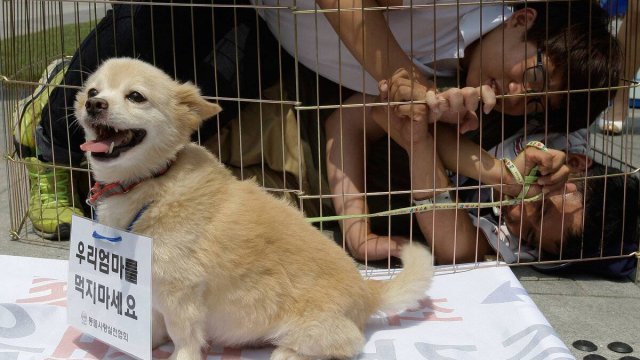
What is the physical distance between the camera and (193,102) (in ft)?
6.07

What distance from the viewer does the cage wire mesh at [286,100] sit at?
266cm

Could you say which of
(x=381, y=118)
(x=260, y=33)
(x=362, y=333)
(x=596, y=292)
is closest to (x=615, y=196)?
(x=596, y=292)

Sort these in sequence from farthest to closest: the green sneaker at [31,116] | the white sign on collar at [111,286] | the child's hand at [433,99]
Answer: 1. the green sneaker at [31,116]
2. the child's hand at [433,99]
3. the white sign on collar at [111,286]

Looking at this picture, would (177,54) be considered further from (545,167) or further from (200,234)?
(545,167)

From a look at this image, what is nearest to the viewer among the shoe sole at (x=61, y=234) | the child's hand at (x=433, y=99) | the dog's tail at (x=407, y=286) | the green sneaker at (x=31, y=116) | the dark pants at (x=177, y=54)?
the dog's tail at (x=407, y=286)

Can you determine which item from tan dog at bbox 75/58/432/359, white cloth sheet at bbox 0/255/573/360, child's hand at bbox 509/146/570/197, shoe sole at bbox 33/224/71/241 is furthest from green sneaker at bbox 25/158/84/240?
child's hand at bbox 509/146/570/197

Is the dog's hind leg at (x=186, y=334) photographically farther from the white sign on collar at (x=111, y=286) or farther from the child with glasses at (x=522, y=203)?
the child with glasses at (x=522, y=203)

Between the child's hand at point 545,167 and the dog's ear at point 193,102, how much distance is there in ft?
3.79

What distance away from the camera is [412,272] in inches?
83.7

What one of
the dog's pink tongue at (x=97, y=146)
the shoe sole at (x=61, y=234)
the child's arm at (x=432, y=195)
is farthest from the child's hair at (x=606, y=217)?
the shoe sole at (x=61, y=234)

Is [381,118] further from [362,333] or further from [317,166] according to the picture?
[362,333]

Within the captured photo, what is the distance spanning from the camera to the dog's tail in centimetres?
210

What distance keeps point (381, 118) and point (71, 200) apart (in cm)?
129

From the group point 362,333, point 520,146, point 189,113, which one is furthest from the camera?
point 520,146
